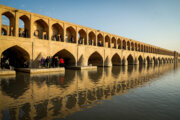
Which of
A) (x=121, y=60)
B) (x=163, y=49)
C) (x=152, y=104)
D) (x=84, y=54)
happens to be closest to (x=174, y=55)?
(x=163, y=49)

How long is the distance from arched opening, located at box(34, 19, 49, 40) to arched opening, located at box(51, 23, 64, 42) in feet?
4.95

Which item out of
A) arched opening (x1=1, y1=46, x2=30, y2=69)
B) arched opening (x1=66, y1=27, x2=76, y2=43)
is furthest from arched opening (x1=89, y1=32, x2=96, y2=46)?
arched opening (x1=1, y1=46, x2=30, y2=69)

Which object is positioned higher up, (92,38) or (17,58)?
(92,38)

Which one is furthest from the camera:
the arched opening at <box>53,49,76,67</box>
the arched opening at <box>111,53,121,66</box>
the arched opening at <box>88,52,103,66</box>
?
the arched opening at <box>111,53,121,66</box>

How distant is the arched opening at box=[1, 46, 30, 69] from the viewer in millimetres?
13109

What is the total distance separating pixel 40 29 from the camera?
16.8m

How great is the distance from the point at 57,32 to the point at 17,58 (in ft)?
21.5

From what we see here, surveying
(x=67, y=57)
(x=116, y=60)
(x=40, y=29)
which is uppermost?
(x=40, y=29)

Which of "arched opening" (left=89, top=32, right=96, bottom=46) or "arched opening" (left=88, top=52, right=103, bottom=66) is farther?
"arched opening" (left=88, top=52, right=103, bottom=66)

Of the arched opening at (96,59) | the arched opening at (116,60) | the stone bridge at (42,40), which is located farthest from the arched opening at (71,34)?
the arched opening at (116,60)

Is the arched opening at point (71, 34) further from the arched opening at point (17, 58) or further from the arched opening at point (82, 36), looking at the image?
the arched opening at point (17, 58)

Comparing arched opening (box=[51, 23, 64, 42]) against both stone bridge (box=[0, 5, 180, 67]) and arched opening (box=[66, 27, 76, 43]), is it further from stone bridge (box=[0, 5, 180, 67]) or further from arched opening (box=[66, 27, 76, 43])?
arched opening (box=[66, 27, 76, 43])

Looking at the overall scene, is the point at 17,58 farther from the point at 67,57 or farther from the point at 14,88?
the point at 14,88

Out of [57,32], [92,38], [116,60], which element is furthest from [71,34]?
[116,60]
